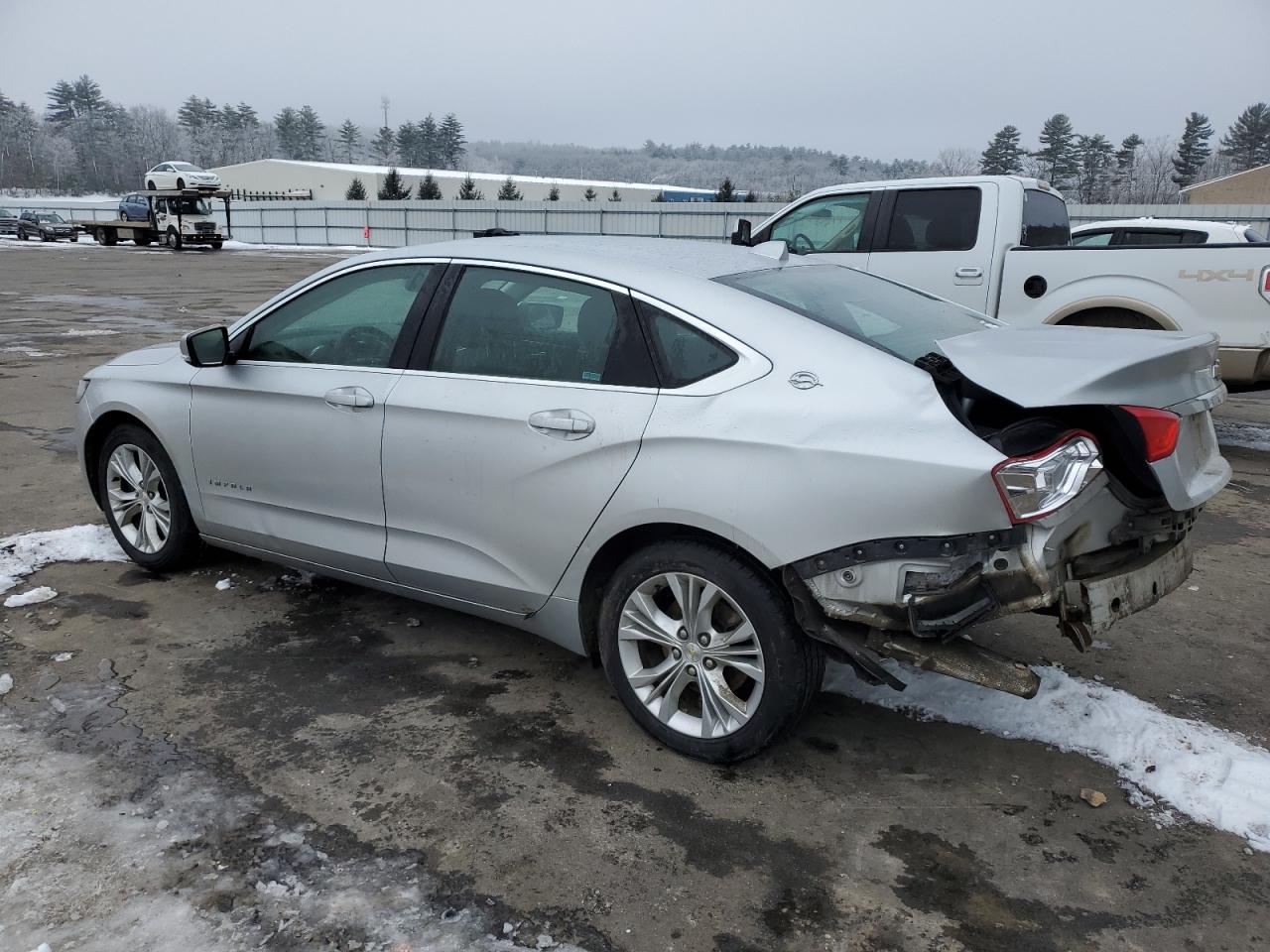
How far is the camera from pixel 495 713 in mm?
3508

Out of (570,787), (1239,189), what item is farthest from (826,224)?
(1239,189)

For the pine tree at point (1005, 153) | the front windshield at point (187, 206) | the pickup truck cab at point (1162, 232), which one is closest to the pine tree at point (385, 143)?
the pine tree at point (1005, 153)

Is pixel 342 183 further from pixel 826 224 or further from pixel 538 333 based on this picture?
pixel 538 333

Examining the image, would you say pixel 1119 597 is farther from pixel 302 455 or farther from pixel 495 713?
pixel 302 455

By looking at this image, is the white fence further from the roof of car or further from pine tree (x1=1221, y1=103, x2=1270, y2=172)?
pine tree (x1=1221, y1=103, x2=1270, y2=172)

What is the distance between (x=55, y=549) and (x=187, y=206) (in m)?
41.1

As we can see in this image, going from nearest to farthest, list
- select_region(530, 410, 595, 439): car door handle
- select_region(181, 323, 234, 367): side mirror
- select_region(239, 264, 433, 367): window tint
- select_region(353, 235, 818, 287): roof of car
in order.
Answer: select_region(530, 410, 595, 439): car door handle, select_region(353, 235, 818, 287): roof of car, select_region(239, 264, 433, 367): window tint, select_region(181, 323, 234, 367): side mirror

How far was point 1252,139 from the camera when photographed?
245 ft

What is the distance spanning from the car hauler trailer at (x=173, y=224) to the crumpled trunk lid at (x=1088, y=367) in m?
44.3

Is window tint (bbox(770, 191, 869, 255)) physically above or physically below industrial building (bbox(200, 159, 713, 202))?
below

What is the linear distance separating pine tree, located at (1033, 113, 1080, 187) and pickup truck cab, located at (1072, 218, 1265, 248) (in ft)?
233

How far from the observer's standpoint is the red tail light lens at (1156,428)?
270 cm

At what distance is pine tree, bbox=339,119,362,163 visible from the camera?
140375mm

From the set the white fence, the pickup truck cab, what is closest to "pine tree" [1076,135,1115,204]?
the white fence
